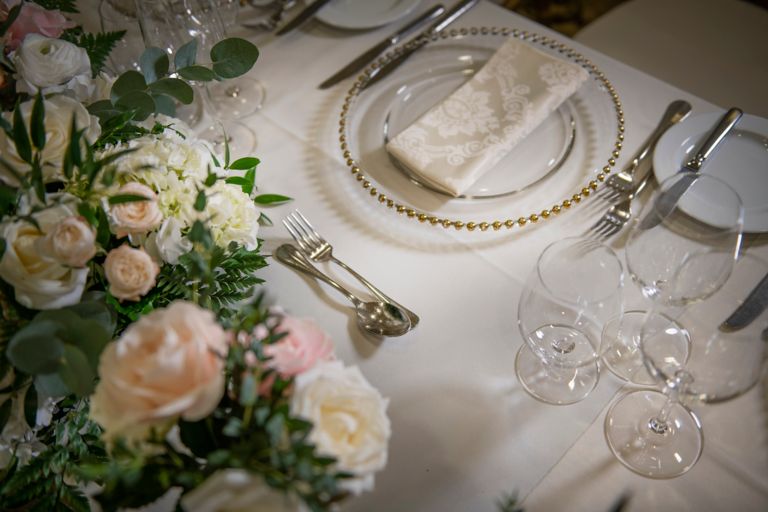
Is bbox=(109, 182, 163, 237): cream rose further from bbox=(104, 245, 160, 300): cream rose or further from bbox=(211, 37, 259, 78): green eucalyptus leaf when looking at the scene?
bbox=(211, 37, 259, 78): green eucalyptus leaf

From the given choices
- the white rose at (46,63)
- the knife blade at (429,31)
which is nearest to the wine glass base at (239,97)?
the knife blade at (429,31)

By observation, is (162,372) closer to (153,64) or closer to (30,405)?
(30,405)

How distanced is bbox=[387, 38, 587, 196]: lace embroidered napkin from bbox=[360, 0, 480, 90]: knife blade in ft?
0.58

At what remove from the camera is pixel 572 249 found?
91 cm

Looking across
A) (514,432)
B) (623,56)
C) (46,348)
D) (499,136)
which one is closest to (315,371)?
(46,348)

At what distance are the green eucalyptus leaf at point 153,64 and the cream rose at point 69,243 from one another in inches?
15.6

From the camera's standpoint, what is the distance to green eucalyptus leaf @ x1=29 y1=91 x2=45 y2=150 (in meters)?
0.73

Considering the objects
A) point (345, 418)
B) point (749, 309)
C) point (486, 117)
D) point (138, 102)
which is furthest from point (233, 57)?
point (749, 309)

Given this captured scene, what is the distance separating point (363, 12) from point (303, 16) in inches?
5.7

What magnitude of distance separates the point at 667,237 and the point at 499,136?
15.2 inches

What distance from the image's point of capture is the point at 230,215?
0.89 meters

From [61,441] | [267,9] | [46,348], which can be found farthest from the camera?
[267,9]

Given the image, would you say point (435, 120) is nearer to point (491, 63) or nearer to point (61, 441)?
point (491, 63)

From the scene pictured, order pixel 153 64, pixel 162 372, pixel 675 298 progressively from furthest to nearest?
pixel 153 64 → pixel 675 298 → pixel 162 372
